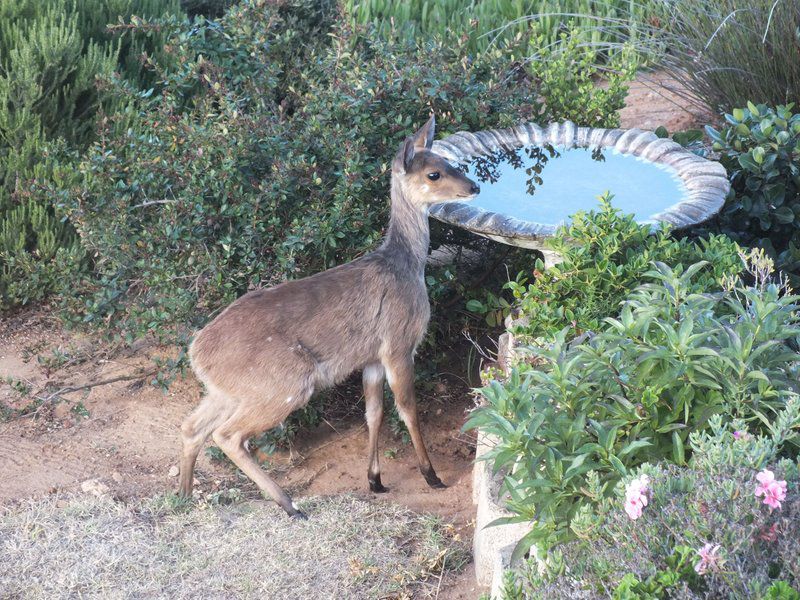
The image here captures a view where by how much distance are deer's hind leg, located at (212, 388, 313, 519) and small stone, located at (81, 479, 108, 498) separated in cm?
81

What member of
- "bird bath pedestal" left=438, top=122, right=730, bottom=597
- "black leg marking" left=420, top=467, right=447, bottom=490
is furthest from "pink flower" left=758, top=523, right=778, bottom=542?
"black leg marking" left=420, top=467, right=447, bottom=490

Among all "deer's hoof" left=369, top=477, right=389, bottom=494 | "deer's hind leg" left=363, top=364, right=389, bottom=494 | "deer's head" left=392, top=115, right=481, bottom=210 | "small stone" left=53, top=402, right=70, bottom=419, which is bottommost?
"small stone" left=53, top=402, right=70, bottom=419

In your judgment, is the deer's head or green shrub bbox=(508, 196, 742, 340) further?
the deer's head

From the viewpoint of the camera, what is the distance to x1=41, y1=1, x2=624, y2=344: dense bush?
5523mm

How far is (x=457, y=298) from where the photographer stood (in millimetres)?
6129

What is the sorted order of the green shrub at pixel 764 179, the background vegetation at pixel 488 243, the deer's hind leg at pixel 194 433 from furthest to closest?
the green shrub at pixel 764 179, the deer's hind leg at pixel 194 433, the background vegetation at pixel 488 243

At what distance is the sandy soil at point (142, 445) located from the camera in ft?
17.5

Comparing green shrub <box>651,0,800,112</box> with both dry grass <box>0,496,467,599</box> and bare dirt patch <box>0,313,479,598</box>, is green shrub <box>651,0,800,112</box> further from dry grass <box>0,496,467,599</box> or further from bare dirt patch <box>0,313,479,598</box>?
Result: dry grass <box>0,496,467,599</box>

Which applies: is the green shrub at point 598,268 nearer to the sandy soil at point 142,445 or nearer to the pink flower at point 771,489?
the sandy soil at point 142,445

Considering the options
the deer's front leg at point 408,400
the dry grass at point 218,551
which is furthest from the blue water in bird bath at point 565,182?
the dry grass at point 218,551

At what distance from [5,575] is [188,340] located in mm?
1761

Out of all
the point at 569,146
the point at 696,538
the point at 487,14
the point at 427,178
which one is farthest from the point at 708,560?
the point at 487,14

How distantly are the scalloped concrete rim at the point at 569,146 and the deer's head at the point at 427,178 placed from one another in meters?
0.07

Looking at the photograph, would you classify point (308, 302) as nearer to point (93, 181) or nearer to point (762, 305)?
point (93, 181)
